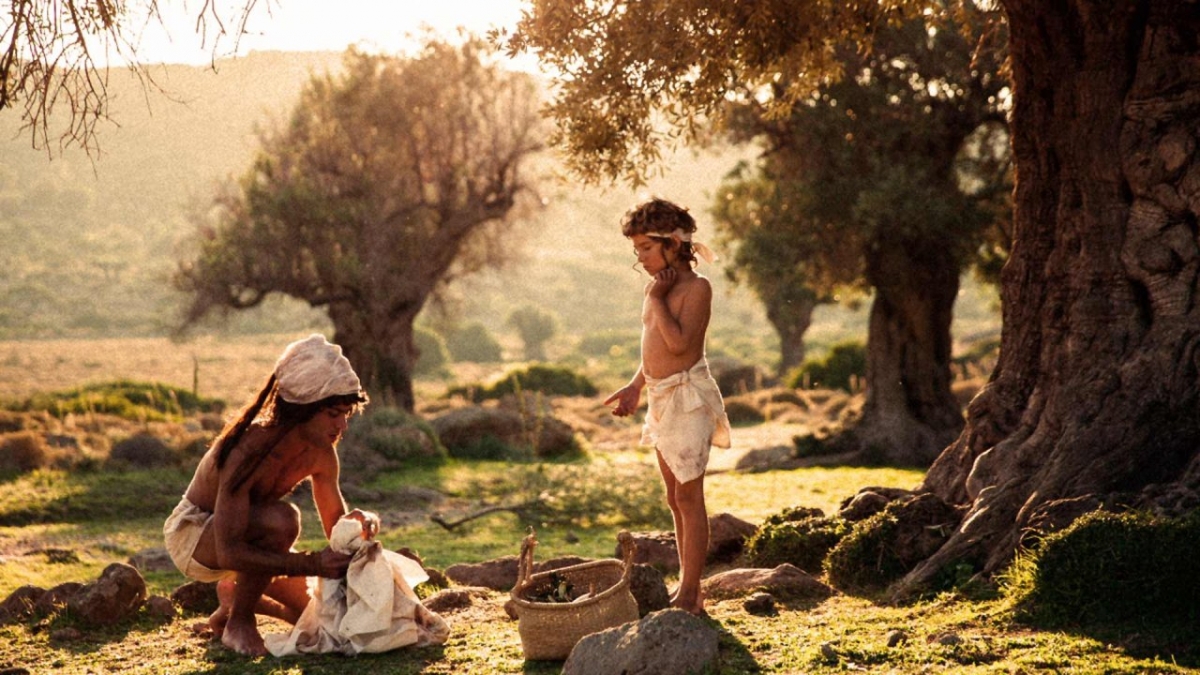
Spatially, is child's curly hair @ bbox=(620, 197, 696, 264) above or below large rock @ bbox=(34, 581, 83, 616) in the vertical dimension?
above

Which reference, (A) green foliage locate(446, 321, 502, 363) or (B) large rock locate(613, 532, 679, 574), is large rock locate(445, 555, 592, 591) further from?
(A) green foliage locate(446, 321, 502, 363)

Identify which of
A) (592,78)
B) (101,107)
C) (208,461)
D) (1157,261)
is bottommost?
(208,461)

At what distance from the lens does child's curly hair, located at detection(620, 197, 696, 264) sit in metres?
6.38

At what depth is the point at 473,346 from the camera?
8069 cm

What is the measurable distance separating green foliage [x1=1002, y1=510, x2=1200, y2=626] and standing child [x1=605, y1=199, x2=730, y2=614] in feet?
5.57

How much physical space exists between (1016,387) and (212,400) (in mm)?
28391

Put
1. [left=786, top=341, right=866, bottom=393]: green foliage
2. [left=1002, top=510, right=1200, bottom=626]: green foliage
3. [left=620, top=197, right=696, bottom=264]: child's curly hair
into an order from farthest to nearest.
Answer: [left=786, top=341, right=866, bottom=393]: green foliage → [left=620, top=197, right=696, bottom=264]: child's curly hair → [left=1002, top=510, right=1200, bottom=626]: green foliage

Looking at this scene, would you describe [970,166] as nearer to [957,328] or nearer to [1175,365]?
[1175,365]

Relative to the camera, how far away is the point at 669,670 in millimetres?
5098

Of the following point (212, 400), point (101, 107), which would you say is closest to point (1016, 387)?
point (101, 107)

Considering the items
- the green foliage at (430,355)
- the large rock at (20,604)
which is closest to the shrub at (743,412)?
the large rock at (20,604)

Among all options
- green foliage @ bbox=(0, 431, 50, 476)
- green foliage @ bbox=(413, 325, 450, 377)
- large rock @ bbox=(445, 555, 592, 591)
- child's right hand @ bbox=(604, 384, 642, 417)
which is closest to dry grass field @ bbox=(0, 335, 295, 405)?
green foliage @ bbox=(413, 325, 450, 377)

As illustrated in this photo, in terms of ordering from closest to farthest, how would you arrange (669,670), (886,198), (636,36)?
1. (669,670)
2. (636,36)
3. (886,198)

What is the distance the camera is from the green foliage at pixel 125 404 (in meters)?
24.1
